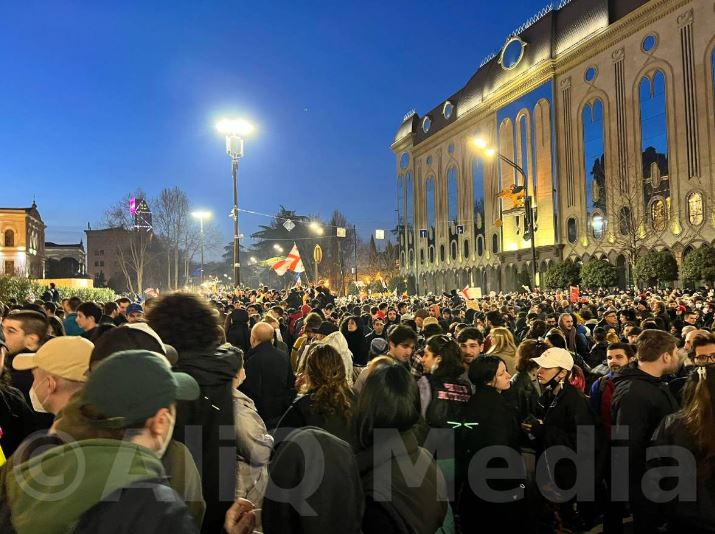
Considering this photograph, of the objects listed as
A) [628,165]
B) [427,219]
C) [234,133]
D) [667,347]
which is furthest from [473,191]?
[667,347]

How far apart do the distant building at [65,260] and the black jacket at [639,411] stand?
66572 mm

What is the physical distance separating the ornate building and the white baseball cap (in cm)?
2131

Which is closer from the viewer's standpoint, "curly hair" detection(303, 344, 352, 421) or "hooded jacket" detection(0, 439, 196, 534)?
"hooded jacket" detection(0, 439, 196, 534)

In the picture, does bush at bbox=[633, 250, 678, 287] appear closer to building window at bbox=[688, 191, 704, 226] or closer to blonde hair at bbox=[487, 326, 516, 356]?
building window at bbox=[688, 191, 704, 226]

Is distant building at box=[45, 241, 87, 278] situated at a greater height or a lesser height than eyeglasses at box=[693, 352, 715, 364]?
greater

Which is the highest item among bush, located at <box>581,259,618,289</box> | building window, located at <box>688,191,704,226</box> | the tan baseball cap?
building window, located at <box>688,191,704,226</box>

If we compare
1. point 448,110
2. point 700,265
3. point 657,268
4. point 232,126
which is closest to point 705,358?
point 232,126

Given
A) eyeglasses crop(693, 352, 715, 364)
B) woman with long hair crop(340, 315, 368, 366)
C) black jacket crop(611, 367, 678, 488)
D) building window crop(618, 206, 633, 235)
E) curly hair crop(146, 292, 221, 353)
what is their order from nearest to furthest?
curly hair crop(146, 292, 221, 353), black jacket crop(611, 367, 678, 488), eyeglasses crop(693, 352, 715, 364), woman with long hair crop(340, 315, 368, 366), building window crop(618, 206, 633, 235)

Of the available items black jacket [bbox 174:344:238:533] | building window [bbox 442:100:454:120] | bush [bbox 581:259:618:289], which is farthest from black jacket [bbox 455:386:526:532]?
building window [bbox 442:100:454:120]

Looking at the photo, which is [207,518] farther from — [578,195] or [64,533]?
[578,195]

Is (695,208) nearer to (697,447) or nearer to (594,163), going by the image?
(594,163)

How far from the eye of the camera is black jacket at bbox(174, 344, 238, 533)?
309 cm

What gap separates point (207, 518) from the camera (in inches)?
122

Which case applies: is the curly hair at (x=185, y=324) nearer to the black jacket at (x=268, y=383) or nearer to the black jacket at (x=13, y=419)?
the black jacket at (x=13, y=419)
